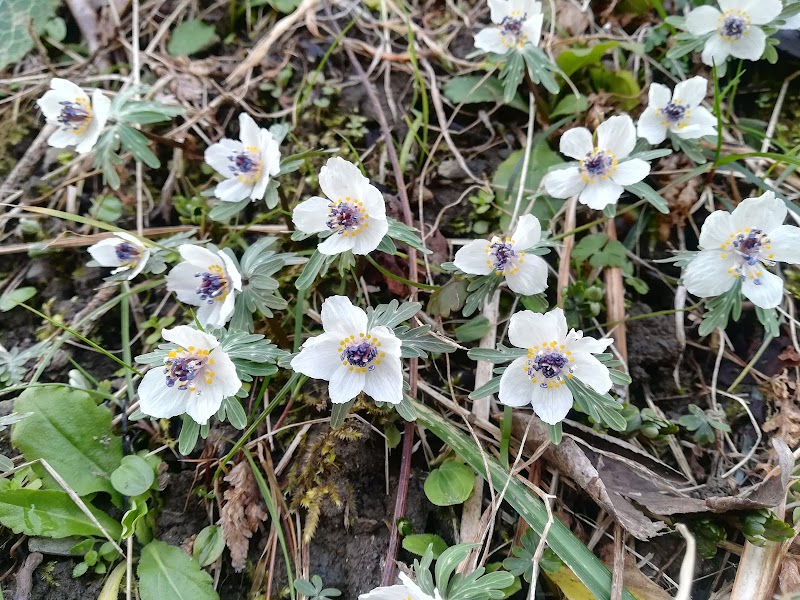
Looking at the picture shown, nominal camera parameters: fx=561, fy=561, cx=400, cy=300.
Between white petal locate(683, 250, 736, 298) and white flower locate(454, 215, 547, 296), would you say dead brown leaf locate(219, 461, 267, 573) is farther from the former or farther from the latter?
white petal locate(683, 250, 736, 298)

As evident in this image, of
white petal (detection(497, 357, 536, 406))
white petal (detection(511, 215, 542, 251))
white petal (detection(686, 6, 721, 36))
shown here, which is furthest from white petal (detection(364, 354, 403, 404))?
white petal (detection(686, 6, 721, 36))

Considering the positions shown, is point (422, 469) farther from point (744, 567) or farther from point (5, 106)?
point (5, 106)

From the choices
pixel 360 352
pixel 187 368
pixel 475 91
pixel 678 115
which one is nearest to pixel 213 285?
pixel 187 368

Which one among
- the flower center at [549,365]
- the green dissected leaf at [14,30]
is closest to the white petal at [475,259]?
the flower center at [549,365]

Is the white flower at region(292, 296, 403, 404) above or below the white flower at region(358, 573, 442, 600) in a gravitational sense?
above

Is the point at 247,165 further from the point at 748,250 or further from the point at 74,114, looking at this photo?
the point at 748,250

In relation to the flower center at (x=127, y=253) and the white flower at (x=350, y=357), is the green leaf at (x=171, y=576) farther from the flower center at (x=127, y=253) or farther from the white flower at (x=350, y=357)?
the flower center at (x=127, y=253)

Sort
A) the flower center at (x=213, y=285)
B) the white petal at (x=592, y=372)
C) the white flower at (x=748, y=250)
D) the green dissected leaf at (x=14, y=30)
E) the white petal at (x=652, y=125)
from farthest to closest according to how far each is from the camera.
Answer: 1. the green dissected leaf at (x=14, y=30)
2. the white petal at (x=652, y=125)
3. the flower center at (x=213, y=285)
4. the white flower at (x=748, y=250)
5. the white petal at (x=592, y=372)

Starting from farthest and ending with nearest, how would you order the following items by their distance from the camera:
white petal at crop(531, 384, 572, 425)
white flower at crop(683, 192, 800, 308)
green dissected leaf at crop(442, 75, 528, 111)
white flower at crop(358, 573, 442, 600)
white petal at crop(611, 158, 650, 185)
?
green dissected leaf at crop(442, 75, 528, 111) < white petal at crop(611, 158, 650, 185) < white flower at crop(683, 192, 800, 308) < white petal at crop(531, 384, 572, 425) < white flower at crop(358, 573, 442, 600)
